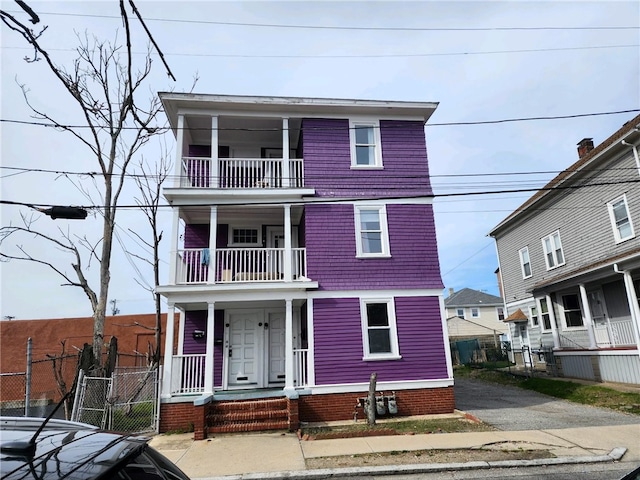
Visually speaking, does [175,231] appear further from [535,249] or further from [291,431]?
[535,249]

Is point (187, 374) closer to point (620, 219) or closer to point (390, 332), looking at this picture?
point (390, 332)

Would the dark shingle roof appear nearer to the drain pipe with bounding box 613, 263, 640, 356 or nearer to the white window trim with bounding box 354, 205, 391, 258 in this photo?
the drain pipe with bounding box 613, 263, 640, 356

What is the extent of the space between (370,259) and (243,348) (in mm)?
4714

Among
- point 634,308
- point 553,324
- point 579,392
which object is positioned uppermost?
point 634,308

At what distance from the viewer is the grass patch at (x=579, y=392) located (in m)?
11.7

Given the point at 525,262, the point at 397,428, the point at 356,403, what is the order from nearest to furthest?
the point at 397,428 < the point at 356,403 < the point at 525,262

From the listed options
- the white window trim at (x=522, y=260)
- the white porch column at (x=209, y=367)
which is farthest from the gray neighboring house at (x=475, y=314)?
the white porch column at (x=209, y=367)

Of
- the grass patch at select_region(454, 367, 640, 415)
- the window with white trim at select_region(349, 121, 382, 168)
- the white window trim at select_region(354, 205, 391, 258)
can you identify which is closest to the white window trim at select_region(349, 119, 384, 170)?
the window with white trim at select_region(349, 121, 382, 168)

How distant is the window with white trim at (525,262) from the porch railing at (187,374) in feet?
59.1

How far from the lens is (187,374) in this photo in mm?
10914

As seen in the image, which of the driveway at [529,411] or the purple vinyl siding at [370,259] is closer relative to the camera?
the driveway at [529,411]

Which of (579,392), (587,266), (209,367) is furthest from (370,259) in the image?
(587,266)

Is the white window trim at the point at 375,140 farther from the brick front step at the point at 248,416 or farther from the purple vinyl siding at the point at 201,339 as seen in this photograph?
the brick front step at the point at 248,416

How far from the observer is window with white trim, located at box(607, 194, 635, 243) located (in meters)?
15.2
